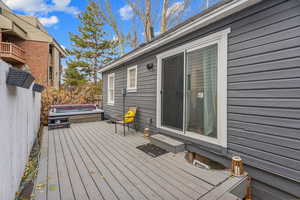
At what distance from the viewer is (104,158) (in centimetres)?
277

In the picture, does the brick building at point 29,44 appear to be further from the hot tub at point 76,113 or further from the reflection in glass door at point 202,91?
the reflection in glass door at point 202,91

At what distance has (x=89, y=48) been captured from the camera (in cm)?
1459

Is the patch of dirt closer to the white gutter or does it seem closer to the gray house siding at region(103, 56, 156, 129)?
the gray house siding at region(103, 56, 156, 129)

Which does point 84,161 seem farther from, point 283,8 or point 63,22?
point 63,22

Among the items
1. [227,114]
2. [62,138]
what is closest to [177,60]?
[227,114]

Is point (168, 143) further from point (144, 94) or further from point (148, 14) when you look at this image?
point (148, 14)

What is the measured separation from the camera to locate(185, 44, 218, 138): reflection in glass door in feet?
8.60

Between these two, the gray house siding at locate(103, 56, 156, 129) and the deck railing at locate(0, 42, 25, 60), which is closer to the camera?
the gray house siding at locate(103, 56, 156, 129)

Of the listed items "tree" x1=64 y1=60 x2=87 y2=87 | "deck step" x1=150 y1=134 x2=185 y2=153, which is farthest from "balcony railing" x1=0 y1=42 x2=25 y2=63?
"deck step" x1=150 y1=134 x2=185 y2=153

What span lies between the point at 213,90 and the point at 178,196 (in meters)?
1.78

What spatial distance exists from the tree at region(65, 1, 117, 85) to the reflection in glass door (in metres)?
13.1

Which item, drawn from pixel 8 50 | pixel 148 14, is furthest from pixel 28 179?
pixel 8 50

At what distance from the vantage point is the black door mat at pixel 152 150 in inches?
116

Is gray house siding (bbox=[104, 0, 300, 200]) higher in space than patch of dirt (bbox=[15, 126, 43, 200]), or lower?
higher
